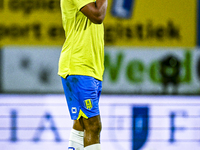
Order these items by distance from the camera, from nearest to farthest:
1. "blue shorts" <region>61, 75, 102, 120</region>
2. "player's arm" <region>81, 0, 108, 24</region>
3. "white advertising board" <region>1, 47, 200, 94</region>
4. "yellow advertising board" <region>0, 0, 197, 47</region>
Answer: "player's arm" <region>81, 0, 108, 24</region> → "blue shorts" <region>61, 75, 102, 120</region> → "white advertising board" <region>1, 47, 200, 94</region> → "yellow advertising board" <region>0, 0, 197, 47</region>

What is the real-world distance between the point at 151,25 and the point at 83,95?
487 centimetres

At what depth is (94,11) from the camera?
79.9 inches

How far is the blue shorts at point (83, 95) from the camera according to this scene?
2.13 meters

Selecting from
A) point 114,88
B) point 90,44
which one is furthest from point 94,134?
point 114,88

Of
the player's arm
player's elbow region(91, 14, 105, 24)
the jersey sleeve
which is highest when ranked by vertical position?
the jersey sleeve

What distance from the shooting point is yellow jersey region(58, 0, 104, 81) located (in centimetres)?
216

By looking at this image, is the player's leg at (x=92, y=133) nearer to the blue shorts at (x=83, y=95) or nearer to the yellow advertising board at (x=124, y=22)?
the blue shorts at (x=83, y=95)

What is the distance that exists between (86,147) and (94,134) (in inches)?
3.8

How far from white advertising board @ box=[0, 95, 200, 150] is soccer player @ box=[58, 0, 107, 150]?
6.18 feet

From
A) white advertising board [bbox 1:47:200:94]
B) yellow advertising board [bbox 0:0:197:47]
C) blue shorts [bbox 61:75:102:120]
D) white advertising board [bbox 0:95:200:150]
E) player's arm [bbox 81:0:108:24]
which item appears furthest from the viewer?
yellow advertising board [bbox 0:0:197:47]

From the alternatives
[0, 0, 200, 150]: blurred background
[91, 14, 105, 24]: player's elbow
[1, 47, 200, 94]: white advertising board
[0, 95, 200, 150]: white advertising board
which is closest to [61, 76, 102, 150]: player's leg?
[91, 14, 105, 24]: player's elbow

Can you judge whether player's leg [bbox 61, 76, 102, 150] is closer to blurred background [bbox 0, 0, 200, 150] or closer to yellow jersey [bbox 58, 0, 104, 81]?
yellow jersey [bbox 58, 0, 104, 81]

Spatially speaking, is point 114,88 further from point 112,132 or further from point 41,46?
point 112,132

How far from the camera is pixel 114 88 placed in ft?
21.7
